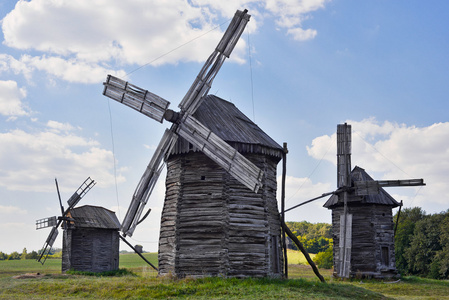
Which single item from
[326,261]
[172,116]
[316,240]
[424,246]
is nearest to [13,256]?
[316,240]

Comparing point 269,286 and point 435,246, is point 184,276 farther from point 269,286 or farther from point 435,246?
point 435,246

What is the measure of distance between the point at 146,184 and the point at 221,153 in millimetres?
3714

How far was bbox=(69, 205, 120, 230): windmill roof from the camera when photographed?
3672 cm

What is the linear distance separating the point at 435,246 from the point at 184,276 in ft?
97.8

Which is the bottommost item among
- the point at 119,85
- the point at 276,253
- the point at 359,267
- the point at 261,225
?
the point at 359,267

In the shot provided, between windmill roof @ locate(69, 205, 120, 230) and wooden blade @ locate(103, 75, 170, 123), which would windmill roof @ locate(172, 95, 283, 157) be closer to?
wooden blade @ locate(103, 75, 170, 123)

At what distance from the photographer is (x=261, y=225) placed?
18969mm

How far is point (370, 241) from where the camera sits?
2903 centimetres

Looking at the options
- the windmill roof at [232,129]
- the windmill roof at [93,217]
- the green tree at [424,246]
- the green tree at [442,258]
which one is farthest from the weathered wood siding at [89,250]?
the green tree at [442,258]

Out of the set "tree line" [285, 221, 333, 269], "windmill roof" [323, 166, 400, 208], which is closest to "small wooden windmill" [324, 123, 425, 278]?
"windmill roof" [323, 166, 400, 208]

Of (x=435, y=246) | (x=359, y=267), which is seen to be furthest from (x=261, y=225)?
(x=435, y=246)

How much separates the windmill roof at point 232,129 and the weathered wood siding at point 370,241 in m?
11.2

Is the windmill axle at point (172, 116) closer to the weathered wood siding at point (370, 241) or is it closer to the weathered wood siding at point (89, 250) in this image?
the weathered wood siding at point (370, 241)

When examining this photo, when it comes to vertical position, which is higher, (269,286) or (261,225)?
(261,225)
